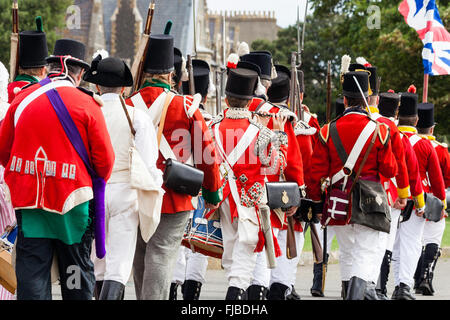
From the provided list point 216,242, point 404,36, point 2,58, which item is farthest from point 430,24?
point 2,58

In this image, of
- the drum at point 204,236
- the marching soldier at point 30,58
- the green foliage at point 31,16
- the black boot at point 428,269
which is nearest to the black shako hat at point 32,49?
the marching soldier at point 30,58

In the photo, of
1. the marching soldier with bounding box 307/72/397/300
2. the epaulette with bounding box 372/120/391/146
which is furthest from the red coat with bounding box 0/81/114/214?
the epaulette with bounding box 372/120/391/146

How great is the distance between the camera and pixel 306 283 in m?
11.8

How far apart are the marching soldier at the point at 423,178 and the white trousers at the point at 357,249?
2.43 meters

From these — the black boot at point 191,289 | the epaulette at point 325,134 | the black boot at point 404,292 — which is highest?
the epaulette at point 325,134

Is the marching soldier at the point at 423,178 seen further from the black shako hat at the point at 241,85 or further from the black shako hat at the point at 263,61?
the black shako hat at the point at 241,85

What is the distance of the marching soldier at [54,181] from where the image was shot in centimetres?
598

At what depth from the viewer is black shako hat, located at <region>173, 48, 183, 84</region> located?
339 inches

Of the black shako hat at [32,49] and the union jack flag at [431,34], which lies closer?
the black shako hat at [32,49]

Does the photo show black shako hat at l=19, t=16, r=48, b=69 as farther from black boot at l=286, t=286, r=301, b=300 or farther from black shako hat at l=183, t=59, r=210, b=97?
black boot at l=286, t=286, r=301, b=300

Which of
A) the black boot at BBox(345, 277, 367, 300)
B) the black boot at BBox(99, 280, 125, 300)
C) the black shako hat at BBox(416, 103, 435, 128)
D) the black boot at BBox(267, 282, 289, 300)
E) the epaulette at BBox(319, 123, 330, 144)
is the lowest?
the black boot at BBox(267, 282, 289, 300)

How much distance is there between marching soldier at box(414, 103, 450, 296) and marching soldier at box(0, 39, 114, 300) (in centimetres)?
599

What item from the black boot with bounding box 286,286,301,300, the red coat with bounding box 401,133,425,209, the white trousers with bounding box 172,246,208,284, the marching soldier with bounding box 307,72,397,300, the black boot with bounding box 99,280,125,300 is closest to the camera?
the black boot with bounding box 99,280,125,300

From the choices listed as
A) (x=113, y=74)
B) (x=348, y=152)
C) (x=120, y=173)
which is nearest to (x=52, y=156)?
(x=120, y=173)
